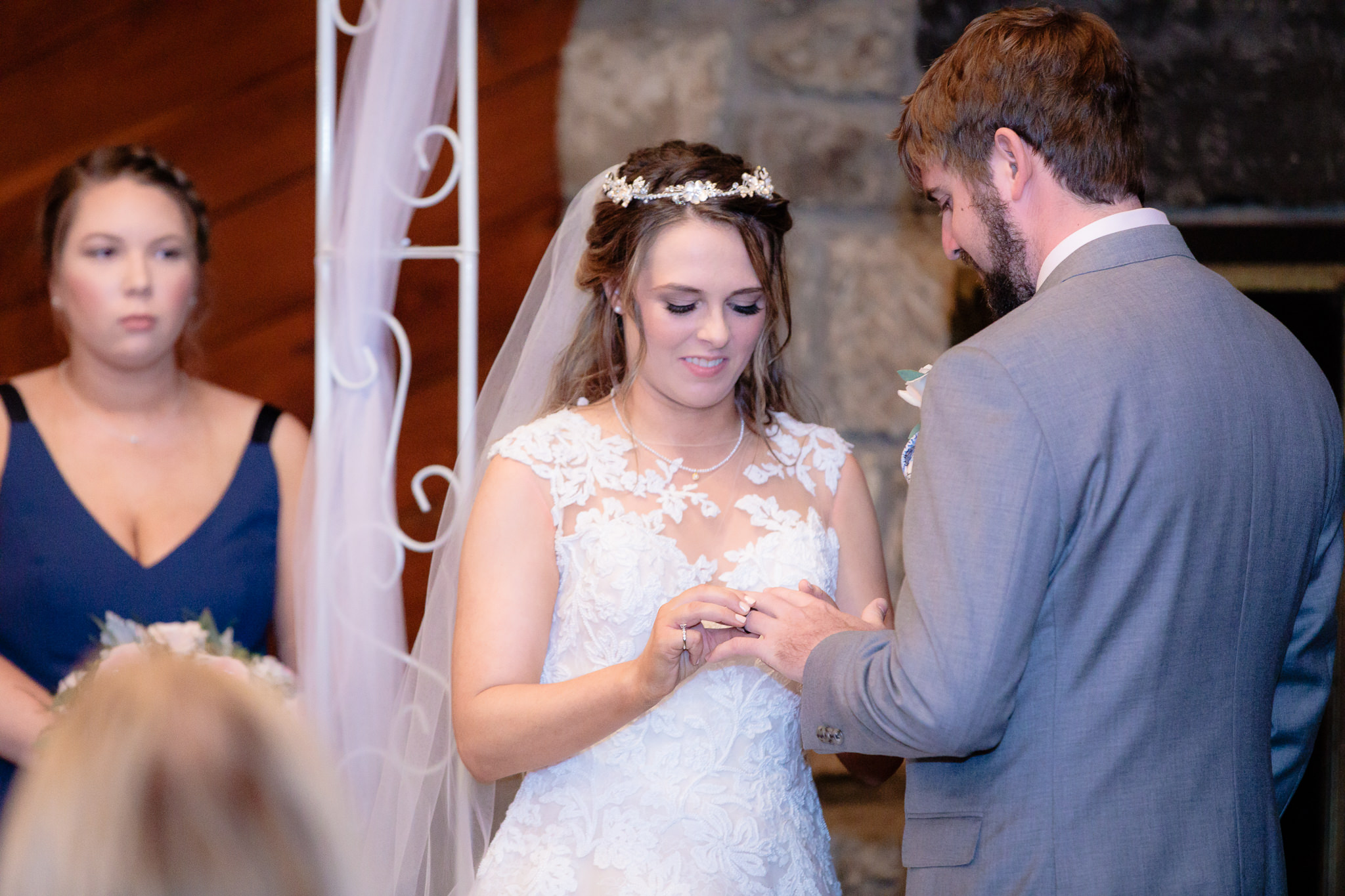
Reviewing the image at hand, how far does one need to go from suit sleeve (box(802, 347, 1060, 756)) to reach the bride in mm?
349

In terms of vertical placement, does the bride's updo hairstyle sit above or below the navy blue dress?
above

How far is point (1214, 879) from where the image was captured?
154cm

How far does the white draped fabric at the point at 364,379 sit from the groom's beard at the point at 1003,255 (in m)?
1.19

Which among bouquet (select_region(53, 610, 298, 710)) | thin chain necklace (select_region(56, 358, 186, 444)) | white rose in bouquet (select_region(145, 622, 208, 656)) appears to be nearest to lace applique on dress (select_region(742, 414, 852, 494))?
bouquet (select_region(53, 610, 298, 710))

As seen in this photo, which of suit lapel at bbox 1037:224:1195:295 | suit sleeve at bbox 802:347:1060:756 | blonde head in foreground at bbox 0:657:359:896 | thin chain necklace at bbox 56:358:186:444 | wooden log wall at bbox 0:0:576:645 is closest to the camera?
blonde head in foreground at bbox 0:657:359:896

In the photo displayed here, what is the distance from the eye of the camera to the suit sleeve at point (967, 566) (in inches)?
56.6

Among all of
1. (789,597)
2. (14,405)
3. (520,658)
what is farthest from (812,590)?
(14,405)

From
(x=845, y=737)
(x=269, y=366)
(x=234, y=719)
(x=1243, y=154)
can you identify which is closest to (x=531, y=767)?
(x=845, y=737)

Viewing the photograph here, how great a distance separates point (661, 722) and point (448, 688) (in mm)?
424

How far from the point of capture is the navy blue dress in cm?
261

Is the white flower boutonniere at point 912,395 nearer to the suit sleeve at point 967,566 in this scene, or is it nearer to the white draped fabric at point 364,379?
the suit sleeve at point 967,566

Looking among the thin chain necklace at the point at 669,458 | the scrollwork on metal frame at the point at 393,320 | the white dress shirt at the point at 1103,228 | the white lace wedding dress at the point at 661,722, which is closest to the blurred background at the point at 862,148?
the scrollwork on metal frame at the point at 393,320

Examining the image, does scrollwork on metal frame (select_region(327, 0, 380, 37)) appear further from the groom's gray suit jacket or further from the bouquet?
the groom's gray suit jacket

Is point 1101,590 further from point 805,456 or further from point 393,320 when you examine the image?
point 393,320
